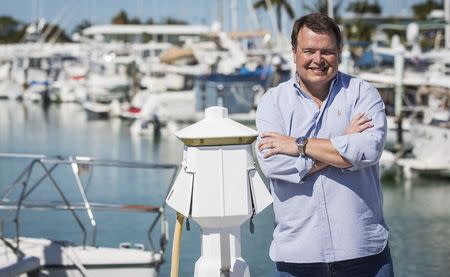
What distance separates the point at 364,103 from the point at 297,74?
1.02 ft

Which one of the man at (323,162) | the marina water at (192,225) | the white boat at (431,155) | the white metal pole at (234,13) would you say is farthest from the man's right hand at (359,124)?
the white metal pole at (234,13)

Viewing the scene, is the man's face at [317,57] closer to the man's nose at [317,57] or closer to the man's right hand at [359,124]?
the man's nose at [317,57]

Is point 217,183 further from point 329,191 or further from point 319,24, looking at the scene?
point 319,24

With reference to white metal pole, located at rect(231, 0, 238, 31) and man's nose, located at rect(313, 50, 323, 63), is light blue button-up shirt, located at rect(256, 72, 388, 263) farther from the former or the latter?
white metal pole, located at rect(231, 0, 238, 31)

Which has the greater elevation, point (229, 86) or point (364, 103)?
point (364, 103)

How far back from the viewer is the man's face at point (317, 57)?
438 cm

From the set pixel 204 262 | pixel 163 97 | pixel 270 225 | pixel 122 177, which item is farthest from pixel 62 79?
pixel 204 262

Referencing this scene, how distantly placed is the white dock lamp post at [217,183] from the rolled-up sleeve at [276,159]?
2.9 inches

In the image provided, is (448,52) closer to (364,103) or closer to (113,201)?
(113,201)

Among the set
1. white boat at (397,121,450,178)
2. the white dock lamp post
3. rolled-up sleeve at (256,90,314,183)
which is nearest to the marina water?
white boat at (397,121,450,178)

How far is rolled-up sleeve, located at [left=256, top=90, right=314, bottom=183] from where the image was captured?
4277mm

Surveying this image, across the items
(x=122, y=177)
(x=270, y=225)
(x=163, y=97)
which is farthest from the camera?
(x=163, y=97)

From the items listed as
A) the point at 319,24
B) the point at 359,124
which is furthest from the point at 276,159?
the point at 319,24

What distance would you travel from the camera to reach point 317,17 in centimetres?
439
